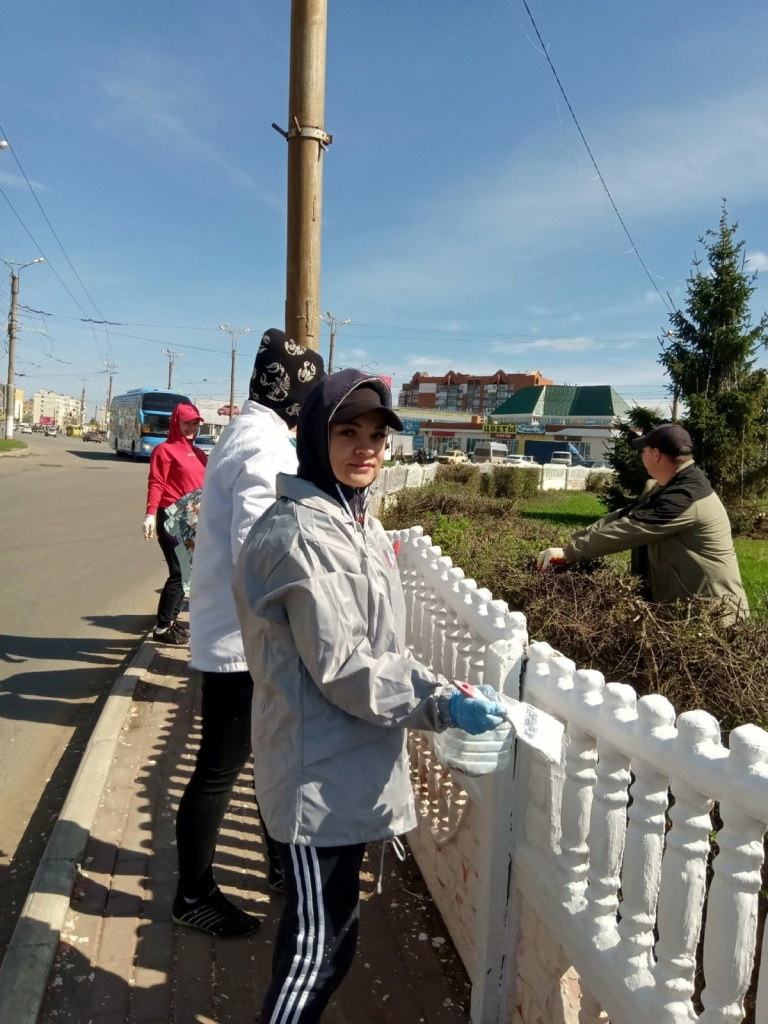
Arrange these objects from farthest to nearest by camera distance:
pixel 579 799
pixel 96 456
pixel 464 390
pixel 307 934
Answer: pixel 464 390 → pixel 96 456 → pixel 579 799 → pixel 307 934

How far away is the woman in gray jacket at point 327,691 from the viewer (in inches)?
64.0

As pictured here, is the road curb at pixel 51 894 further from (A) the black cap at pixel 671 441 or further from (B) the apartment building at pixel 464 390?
(B) the apartment building at pixel 464 390

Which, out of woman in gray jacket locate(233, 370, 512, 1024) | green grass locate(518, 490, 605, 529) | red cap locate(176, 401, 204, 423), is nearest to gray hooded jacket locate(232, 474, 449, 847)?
woman in gray jacket locate(233, 370, 512, 1024)

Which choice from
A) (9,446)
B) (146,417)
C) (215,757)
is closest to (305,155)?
(215,757)

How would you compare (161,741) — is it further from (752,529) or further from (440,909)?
(752,529)

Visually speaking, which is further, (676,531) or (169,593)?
(169,593)

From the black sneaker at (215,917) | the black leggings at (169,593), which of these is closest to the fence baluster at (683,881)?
the black sneaker at (215,917)

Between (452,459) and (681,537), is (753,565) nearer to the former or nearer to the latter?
(681,537)

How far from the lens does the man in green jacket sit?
353cm

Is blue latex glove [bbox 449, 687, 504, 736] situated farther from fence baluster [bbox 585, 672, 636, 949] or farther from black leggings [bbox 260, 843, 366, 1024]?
black leggings [bbox 260, 843, 366, 1024]

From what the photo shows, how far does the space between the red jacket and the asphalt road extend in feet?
4.49

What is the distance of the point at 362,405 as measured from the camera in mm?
1771

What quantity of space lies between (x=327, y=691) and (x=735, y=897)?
87 cm

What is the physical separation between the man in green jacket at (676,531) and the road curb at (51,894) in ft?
8.32
